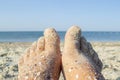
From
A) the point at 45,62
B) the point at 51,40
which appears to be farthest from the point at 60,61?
the point at 51,40

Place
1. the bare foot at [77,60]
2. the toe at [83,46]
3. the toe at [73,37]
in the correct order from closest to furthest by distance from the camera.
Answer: the bare foot at [77,60], the toe at [73,37], the toe at [83,46]

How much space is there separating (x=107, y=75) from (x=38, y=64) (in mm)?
2789

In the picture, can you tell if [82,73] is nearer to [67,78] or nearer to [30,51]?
[67,78]

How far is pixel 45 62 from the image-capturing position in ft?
10.3

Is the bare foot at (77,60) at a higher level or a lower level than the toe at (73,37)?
lower

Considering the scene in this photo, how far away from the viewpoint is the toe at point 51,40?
353 cm

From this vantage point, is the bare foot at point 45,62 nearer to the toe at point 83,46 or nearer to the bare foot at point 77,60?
the bare foot at point 77,60

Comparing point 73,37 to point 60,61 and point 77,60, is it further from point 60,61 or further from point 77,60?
point 77,60

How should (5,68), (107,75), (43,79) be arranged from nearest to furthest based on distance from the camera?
(43,79) < (107,75) < (5,68)

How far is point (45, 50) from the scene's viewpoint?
350cm

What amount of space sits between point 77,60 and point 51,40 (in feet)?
1.94

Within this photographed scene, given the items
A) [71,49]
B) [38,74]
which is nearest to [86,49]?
[71,49]

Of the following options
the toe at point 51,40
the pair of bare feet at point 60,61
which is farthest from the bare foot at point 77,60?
the toe at point 51,40

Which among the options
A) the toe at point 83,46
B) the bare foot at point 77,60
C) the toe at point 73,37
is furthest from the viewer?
the toe at point 83,46
